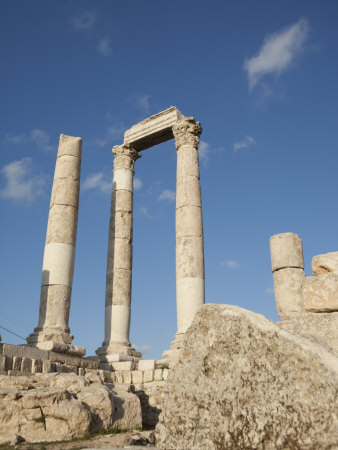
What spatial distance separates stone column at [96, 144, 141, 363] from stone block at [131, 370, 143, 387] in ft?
5.19

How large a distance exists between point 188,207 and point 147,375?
292 inches

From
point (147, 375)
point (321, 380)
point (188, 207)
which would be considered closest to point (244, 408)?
point (321, 380)

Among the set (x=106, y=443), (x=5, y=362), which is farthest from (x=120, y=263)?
(x=106, y=443)

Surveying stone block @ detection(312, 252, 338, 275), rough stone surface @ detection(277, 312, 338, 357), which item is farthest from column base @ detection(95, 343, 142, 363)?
rough stone surface @ detection(277, 312, 338, 357)

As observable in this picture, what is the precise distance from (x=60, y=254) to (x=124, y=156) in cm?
761

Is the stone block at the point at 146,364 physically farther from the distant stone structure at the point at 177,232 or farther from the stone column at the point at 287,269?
the stone column at the point at 287,269

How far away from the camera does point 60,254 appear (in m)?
17.5

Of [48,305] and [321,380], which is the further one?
[48,305]

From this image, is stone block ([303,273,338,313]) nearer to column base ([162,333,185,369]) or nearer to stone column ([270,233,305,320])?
stone column ([270,233,305,320])

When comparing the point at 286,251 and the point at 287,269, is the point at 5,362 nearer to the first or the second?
the point at 287,269

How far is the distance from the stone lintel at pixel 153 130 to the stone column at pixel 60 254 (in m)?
4.17

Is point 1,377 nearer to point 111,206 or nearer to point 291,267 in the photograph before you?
point 291,267

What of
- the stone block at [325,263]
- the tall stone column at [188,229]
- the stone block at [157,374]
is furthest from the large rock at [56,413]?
the tall stone column at [188,229]

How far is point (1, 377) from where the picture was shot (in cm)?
1024
